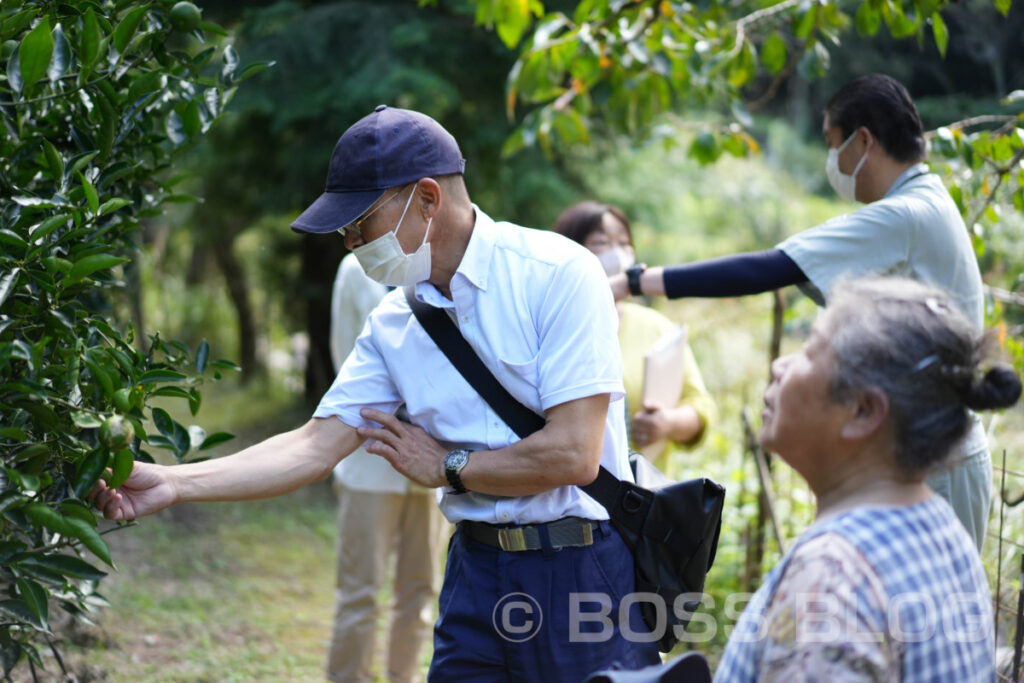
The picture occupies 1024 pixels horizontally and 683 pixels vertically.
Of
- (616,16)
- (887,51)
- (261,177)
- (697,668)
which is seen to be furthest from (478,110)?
(697,668)

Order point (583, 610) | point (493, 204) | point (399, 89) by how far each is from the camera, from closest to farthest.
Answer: point (583, 610) < point (399, 89) < point (493, 204)

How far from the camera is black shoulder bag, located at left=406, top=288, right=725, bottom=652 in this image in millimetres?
2420

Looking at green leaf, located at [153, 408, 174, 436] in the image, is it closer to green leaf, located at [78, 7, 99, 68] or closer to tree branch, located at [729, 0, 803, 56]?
green leaf, located at [78, 7, 99, 68]

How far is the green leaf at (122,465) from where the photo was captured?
2.10 m

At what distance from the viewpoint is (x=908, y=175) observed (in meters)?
2.96

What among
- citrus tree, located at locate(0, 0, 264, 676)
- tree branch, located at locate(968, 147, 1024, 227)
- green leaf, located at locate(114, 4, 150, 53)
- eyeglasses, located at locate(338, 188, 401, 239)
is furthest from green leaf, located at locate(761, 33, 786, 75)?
green leaf, located at locate(114, 4, 150, 53)

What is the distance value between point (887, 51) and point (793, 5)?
5.72 metres

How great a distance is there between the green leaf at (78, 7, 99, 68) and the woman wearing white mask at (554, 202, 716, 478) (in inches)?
79.0

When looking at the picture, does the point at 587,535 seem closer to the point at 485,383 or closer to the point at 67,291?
the point at 485,383

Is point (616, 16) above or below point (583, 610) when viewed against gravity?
above

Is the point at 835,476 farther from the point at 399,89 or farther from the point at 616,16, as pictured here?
the point at 399,89

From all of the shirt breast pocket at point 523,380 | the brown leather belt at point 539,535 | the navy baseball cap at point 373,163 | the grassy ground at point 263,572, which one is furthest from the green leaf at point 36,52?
the grassy ground at point 263,572

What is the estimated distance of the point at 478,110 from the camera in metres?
7.97

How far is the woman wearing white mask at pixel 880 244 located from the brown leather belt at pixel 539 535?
0.94 metres
